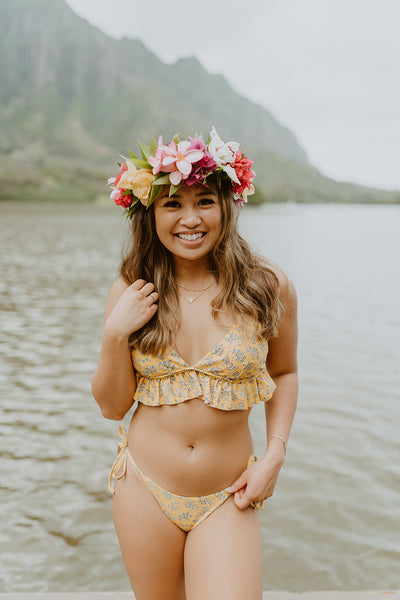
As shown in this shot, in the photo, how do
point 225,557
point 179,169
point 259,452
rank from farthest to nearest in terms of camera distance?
point 259,452 < point 179,169 < point 225,557

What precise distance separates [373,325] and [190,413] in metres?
8.78

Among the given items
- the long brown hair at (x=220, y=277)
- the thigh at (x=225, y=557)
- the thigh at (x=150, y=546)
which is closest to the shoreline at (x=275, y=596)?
the thigh at (x=150, y=546)

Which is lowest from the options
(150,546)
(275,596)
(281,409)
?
(275,596)

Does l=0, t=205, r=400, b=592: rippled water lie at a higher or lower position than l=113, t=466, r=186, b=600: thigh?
lower

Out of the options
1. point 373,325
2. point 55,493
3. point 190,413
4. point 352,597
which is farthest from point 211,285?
point 373,325

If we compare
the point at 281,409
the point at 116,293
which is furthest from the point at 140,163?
the point at 281,409

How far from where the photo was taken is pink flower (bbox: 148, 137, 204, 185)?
1.79 m

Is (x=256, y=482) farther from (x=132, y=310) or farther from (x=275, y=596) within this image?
(x=275, y=596)

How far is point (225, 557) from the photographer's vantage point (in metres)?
1.66

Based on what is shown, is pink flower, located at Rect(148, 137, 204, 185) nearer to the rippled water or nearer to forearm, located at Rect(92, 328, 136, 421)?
forearm, located at Rect(92, 328, 136, 421)

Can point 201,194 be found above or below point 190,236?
above

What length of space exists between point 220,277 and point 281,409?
52cm

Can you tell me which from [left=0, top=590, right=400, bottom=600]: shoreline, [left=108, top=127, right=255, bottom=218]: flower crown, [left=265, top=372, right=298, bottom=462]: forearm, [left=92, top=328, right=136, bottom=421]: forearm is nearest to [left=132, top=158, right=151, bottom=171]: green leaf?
[left=108, top=127, right=255, bottom=218]: flower crown

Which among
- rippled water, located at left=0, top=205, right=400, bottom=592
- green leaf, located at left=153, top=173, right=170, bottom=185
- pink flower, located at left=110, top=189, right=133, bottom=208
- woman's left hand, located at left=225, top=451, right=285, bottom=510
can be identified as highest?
green leaf, located at left=153, top=173, right=170, bottom=185
